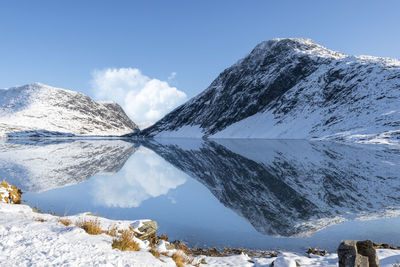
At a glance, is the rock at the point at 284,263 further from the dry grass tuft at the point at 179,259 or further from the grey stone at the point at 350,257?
the dry grass tuft at the point at 179,259

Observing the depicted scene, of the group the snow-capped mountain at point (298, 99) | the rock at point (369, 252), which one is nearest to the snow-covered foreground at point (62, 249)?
the rock at point (369, 252)

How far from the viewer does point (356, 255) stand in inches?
205

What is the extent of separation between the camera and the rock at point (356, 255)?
5.21m

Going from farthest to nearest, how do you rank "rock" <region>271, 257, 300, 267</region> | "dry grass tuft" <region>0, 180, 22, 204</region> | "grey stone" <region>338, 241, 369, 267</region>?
"dry grass tuft" <region>0, 180, 22, 204</region>
"rock" <region>271, 257, 300, 267</region>
"grey stone" <region>338, 241, 369, 267</region>

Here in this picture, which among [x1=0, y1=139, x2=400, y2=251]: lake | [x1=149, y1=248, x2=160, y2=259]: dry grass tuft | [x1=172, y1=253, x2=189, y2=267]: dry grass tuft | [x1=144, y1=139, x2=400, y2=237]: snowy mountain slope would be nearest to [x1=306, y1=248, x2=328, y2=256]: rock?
[x1=0, y1=139, x2=400, y2=251]: lake

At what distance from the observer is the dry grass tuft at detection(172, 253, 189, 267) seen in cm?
638

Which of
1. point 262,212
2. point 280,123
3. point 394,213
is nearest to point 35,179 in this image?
point 262,212

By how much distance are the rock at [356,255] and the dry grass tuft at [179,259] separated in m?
4.09

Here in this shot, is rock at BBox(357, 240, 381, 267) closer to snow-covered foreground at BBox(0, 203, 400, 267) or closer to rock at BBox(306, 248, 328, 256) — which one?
snow-covered foreground at BBox(0, 203, 400, 267)

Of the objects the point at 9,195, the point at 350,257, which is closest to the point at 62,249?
the point at 350,257

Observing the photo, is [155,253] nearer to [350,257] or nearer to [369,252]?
[350,257]

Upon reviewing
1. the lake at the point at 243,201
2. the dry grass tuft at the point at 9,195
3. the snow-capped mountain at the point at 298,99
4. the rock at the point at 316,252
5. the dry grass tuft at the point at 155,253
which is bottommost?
the rock at the point at 316,252

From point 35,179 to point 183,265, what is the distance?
68.1 feet

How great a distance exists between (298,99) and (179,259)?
12121cm
